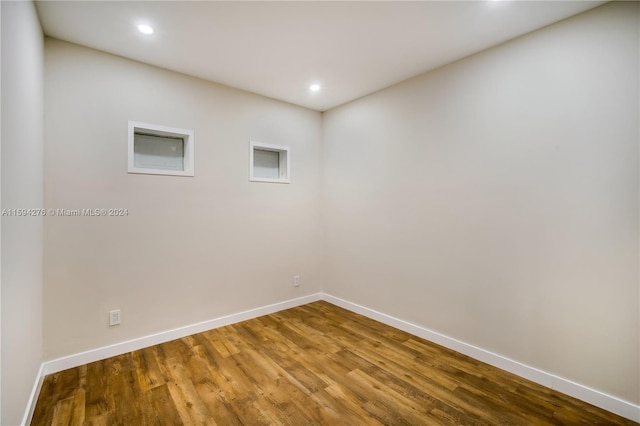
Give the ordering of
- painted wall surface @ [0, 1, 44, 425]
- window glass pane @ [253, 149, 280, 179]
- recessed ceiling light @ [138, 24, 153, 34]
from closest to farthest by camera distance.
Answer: painted wall surface @ [0, 1, 44, 425]
recessed ceiling light @ [138, 24, 153, 34]
window glass pane @ [253, 149, 280, 179]

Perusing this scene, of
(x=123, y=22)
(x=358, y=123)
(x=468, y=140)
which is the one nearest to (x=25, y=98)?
(x=123, y=22)

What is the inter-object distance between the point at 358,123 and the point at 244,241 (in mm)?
2028

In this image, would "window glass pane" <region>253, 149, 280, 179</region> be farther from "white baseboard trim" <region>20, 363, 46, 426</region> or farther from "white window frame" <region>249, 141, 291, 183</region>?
"white baseboard trim" <region>20, 363, 46, 426</region>

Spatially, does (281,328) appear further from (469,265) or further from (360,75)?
(360,75)

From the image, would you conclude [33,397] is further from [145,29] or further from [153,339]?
[145,29]

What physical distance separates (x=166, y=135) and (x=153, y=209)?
781 millimetres

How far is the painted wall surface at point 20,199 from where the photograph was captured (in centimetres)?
140

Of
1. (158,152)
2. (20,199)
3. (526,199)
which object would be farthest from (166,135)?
(526,199)

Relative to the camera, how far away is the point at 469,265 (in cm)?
265

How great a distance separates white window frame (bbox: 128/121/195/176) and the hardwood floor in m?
1.68

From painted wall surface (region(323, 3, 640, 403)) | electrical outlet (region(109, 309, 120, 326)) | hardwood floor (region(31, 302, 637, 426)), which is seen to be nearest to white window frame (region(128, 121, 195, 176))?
electrical outlet (region(109, 309, 120, 326))

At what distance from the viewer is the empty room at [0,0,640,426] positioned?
1.90 m

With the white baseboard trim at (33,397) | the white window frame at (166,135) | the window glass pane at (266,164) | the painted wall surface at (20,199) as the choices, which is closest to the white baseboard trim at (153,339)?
the white baseboard trim at (33,397)

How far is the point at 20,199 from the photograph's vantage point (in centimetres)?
165
